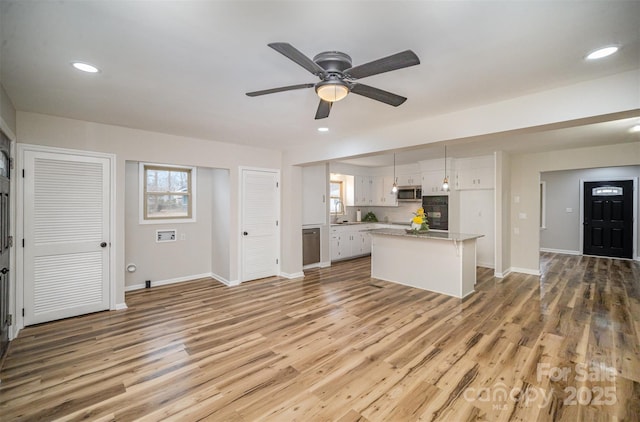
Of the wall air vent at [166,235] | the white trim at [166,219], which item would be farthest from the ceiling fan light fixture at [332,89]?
the wall air vent at [166,235]

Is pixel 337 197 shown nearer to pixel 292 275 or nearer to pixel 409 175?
pixel 409 175

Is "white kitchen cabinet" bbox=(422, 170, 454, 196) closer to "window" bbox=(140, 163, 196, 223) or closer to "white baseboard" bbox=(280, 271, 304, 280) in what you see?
"white baseboard" bbox=(280, 271, 304, 280)

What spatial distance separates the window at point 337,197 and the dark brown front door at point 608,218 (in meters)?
6.78

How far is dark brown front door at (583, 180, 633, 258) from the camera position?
7.33m

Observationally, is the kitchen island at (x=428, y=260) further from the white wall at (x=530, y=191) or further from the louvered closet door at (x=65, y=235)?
the louvered closet door at (x=65, y=235)

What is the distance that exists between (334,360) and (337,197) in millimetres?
5857

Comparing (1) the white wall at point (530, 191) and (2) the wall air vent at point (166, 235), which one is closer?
(2) the wall air vent at point (166, 235)

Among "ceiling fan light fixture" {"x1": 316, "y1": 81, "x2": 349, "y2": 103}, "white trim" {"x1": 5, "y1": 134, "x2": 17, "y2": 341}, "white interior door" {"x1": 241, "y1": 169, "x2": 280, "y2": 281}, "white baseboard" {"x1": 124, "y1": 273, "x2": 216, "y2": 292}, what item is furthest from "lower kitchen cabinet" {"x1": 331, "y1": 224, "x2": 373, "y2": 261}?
"white trim" {"x1": 5, "y1": 134, "x2": 17, "y2": 341}

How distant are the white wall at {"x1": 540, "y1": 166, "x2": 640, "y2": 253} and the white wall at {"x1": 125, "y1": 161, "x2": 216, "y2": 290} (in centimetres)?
933

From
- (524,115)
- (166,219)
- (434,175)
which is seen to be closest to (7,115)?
(166,219)

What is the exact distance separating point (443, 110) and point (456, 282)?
8.85 ft

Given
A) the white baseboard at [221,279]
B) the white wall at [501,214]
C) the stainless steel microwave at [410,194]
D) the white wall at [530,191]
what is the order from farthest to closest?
the stainless steel microwave at [410,194], the white wall at [501,214], the white wall at [530,191], the white baseboard at [221,279]

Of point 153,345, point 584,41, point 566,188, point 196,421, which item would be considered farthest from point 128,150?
point 566,188

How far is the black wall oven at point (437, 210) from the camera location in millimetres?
6770
